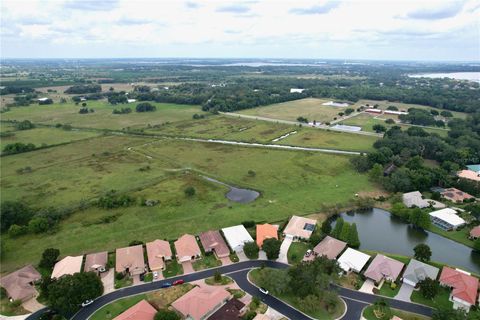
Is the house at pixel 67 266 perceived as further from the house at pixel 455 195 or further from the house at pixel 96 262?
the house at pixel 455 195

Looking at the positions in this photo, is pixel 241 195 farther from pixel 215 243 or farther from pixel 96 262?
pixel 96 262

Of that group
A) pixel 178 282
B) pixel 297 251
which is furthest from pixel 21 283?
pixel 297 251

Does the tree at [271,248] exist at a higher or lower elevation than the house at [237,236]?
higher

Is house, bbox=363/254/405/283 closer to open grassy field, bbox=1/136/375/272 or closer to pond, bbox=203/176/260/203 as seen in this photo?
open grassy field, bbox=1/136/375/272

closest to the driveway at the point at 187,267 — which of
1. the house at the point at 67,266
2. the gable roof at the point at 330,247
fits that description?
the house at the point at 67,266

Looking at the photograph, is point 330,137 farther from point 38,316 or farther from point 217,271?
point 38,316

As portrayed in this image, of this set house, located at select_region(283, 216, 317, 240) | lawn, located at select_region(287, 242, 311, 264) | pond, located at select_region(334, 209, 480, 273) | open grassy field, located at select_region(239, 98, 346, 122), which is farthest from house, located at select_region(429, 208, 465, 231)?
open grassy field, located at select_region(239, 98, 346, 122)
